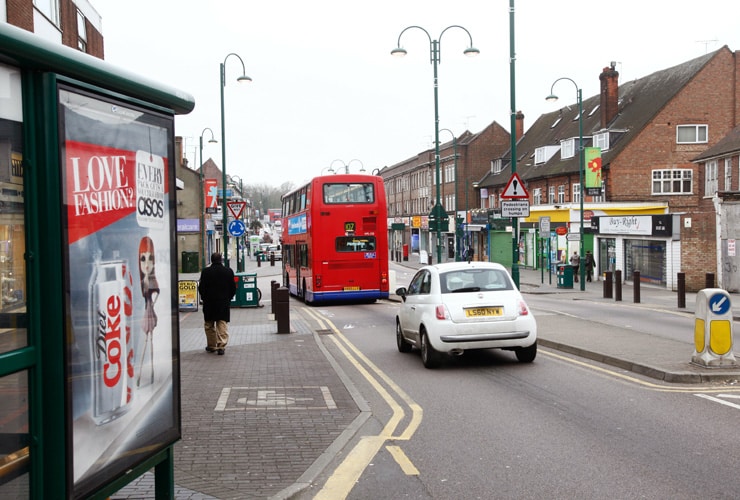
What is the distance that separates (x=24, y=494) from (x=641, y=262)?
36939 millimetres

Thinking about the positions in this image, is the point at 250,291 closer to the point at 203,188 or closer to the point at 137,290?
the point at 137,290

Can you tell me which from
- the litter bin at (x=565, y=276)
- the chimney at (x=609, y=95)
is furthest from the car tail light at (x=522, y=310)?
the chimney at (x=609, y=95)

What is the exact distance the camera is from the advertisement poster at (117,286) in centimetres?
371

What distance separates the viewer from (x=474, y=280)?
11.5 meters

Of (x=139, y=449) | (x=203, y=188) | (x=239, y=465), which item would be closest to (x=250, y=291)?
(x=239, y=465)

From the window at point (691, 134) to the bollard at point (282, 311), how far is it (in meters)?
34.2

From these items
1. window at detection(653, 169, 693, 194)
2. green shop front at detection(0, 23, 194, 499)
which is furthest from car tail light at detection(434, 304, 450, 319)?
window at detection(653, 169, 693, 194)

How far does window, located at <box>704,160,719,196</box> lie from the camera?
34188mm

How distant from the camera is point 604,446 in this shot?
21.5ft

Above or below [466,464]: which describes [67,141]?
above

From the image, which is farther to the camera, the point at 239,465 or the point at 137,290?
the point at 239,465

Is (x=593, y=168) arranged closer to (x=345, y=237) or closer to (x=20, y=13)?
(x=345, y=237)

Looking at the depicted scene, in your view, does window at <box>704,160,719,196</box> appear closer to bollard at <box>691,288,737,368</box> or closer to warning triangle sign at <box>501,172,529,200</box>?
warning triangle sign at <box>501,172,529,200</box>

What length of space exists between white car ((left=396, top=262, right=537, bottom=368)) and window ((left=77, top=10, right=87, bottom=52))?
928 inches
